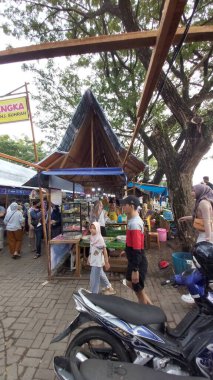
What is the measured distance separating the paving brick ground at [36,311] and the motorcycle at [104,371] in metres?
0.68

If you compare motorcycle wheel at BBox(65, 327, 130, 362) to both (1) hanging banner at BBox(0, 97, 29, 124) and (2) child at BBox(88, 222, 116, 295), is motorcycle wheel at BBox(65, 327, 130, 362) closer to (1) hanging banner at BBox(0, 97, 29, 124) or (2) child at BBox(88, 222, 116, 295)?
(2) child at BBox(88, 222, 116, 295)

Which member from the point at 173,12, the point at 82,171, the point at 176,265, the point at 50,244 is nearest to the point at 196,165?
the point at 176,265

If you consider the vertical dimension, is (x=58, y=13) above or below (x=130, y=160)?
above

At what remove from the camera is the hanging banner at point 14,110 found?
4077 millimetres

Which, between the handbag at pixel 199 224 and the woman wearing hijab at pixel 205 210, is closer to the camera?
the woman wearing hijab at pixel 205 210

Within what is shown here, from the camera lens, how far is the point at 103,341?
2.38 m

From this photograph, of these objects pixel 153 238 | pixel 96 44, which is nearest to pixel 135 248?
pixel 96 44

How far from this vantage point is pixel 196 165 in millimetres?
6406

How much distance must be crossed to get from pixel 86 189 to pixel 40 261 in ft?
18.8

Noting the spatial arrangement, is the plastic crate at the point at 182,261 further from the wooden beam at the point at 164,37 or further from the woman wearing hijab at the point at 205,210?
the wooden beam at the point at 164,37

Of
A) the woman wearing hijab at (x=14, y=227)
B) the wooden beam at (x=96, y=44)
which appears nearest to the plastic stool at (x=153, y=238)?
the woman wearing hijab at (x=14, y=227)

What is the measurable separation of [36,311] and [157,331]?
2.56m

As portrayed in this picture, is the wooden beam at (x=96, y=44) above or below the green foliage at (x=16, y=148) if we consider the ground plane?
below

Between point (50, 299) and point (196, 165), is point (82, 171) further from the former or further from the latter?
point (196, 165)
